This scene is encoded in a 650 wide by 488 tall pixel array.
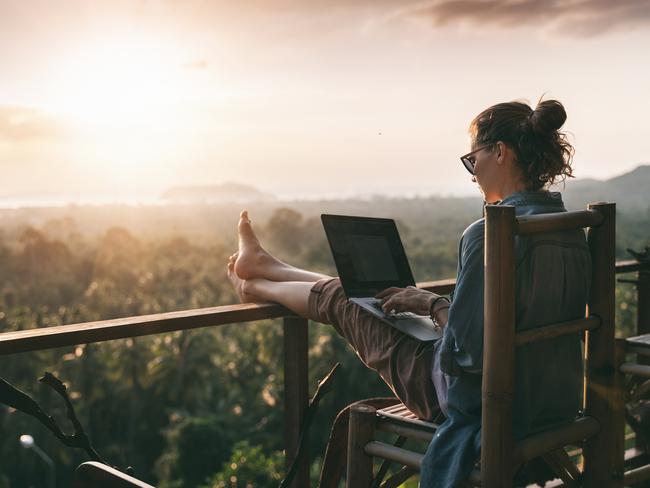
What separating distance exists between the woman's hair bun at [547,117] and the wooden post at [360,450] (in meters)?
0.71

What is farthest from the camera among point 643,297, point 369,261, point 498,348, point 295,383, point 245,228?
point 643,297

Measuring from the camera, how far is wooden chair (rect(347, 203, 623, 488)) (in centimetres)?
132

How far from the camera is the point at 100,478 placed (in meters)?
0.73

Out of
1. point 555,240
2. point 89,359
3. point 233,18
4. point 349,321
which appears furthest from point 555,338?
point 89,359

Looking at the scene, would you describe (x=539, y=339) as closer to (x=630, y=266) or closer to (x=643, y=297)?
(x=630, y=266)

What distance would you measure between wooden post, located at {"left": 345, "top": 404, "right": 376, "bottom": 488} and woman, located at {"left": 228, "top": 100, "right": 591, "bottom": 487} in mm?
162

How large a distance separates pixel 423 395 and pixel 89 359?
110 ft

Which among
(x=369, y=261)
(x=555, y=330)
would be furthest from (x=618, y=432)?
(x=369, y=261)

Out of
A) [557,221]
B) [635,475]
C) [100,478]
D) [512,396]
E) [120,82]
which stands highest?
[120,82]

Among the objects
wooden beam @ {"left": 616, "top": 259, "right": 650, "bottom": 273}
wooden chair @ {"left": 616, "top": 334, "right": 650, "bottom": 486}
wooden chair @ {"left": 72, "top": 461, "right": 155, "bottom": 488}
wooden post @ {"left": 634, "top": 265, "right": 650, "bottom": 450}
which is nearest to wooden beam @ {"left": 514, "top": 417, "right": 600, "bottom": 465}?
wooden chair @ {"left": 616, "top": 334, "right": 650, "bottom": 486}

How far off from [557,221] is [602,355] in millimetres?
405

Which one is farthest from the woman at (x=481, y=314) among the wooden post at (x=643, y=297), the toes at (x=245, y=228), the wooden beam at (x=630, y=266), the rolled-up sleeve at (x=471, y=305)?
the wooden post at (x=643, y=297)

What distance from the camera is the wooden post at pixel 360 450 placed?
1588 millimetres

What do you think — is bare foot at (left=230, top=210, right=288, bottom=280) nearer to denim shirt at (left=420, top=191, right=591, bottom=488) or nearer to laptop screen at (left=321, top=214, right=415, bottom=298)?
laptop screen at (left=321, top=214, right=415, bottom=298)
